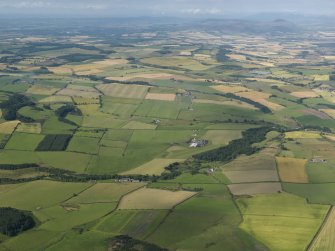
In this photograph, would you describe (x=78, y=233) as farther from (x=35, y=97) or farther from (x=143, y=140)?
(x=35, y=97)

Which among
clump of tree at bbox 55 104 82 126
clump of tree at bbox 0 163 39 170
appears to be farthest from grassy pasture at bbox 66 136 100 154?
clump of tree at bbox 55 104 82 126

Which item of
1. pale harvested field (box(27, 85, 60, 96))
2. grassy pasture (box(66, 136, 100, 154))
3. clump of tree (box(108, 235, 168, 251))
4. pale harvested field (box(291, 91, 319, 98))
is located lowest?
pale harvested field (box(291, 91, 319, 98))

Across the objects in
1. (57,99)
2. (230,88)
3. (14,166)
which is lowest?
(230,88)

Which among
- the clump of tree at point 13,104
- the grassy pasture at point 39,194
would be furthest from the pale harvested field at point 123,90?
the grassy pasture at point 39,194

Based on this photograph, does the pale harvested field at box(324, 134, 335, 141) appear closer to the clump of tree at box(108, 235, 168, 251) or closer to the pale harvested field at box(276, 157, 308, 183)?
the pale harvested field at box(276, 157, 308, 183)

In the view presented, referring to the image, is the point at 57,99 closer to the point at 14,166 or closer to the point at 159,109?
the point at 159,109

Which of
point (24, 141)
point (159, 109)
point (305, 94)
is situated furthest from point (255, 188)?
point (305, 94)

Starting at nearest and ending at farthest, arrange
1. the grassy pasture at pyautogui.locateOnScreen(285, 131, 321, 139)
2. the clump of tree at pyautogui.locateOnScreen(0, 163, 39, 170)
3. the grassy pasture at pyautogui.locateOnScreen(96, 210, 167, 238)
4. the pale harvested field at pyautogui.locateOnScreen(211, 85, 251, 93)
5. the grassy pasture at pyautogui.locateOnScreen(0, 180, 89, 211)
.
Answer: the grassy pasture at pyautogui.locateOnScreen(96, 210, 167, 238) < the grassy pasture at pyautogui.locateOnScreen(0, 180, 89, 211) < the clump of tree at pyautogui.locateOnScreen(0, 163, 39, 170) < the grassy pasture at pyautogui.locateOnScreen(285, 131, 321, 139) < the pale harvested field at pyautogui.locateOnScreen(211, 85, 251, 93)

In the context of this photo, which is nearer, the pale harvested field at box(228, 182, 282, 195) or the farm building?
the pale harvested field at box(228, 182, 282, 195)
